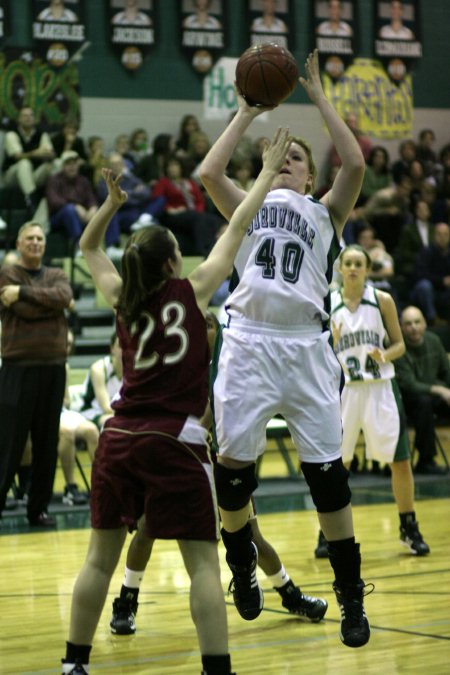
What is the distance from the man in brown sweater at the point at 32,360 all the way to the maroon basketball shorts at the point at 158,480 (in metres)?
4.38

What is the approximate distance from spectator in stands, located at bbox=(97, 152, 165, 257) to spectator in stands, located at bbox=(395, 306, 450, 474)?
4276 mm

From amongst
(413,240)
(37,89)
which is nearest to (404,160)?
(413,240)

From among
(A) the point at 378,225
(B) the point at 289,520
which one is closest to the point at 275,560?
(B) the point at 289,520

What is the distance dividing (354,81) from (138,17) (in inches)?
143

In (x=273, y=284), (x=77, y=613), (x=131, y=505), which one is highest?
(x=273, y=284)

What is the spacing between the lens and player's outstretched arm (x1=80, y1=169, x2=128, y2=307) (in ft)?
13.9

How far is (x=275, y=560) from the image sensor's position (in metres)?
5.50

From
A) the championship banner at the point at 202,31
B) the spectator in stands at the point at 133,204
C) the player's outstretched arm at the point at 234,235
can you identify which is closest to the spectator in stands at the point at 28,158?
the spectator in stands at the point at 133,204

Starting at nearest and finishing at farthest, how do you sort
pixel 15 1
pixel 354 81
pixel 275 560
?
1. pixel 275 560
2. pixel 15 1
3. pixel 354 81

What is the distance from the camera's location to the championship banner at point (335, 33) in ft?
56.8

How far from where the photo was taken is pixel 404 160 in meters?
17.6

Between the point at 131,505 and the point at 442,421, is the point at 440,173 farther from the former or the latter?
the point at 131,505

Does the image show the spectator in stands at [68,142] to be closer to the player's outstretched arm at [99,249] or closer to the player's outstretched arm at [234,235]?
the player's outstretched arm at [99,249]

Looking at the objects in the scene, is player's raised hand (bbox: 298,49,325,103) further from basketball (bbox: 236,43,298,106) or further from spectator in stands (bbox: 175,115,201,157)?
spectator in stands (bbox: 175,115,201,157)
